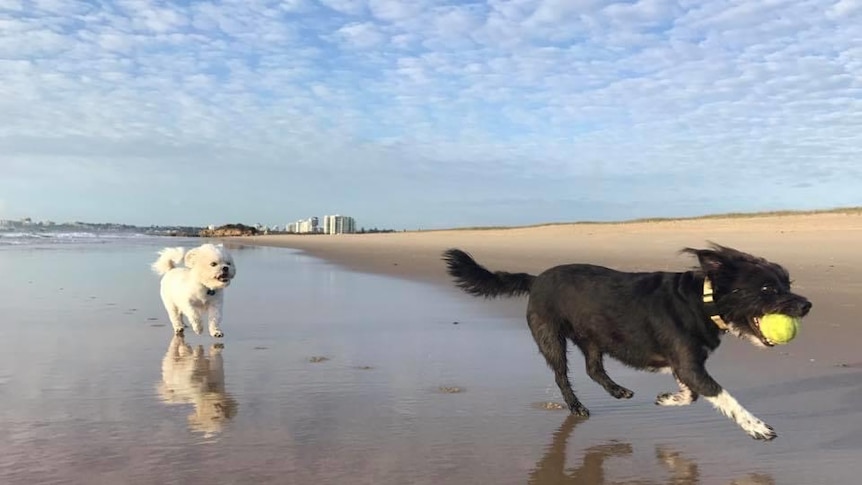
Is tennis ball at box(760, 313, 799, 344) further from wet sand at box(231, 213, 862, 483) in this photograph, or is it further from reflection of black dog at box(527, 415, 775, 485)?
reflection of black dog at box(527, 415, 775, 485)

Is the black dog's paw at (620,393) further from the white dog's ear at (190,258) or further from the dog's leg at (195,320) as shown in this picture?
the white dog's ear at (190,258)

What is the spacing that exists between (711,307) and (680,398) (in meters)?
0.57

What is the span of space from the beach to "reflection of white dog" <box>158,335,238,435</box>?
0.06 feet

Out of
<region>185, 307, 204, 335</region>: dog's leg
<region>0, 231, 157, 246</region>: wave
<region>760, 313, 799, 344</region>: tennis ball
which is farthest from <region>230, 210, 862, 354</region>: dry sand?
<region>0, 231, 157, 246</region>: wave

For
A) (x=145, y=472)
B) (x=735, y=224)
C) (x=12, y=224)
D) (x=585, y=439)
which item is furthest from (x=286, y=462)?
(x=12, y=224)

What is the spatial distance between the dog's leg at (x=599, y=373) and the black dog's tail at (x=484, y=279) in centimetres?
66

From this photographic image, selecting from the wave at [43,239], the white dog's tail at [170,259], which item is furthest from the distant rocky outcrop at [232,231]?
the white dog's tail at [170,259]

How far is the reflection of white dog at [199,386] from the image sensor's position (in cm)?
393

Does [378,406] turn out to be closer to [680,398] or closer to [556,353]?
[556,353]

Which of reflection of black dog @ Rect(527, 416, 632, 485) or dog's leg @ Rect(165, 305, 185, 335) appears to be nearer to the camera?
reflection of black dog @ Rect(527, 416, 632, 485)

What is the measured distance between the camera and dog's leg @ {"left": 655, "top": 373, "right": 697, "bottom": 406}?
3.99 metres

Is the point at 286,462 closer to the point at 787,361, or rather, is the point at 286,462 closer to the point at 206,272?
the point at 787,361

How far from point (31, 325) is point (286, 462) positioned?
489 centimetres

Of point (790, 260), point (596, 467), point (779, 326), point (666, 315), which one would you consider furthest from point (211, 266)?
point (790, 260)
